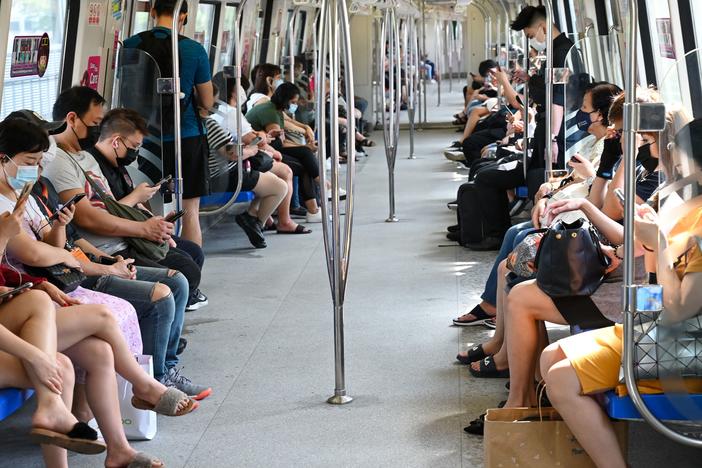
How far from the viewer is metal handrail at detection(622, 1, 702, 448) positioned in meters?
2.89

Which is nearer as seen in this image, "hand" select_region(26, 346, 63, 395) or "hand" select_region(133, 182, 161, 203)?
"hand" select_region(26, 346, 63, 395)

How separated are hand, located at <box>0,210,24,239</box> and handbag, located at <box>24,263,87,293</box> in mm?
424

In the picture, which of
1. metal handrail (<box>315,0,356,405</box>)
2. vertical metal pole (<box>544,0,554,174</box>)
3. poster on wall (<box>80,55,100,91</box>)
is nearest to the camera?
metal handrail (<box>315,0,356,405</box>)

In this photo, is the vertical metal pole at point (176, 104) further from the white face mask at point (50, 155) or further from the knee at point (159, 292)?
the knee at point (159, 292)

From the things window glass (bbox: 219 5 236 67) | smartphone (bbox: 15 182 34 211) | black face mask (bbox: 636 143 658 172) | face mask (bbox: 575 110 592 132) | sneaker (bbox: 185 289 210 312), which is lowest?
sneaker (bbox: 185 289 210 312)

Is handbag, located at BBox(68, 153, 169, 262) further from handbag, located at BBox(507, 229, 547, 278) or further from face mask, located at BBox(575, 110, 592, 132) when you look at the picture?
face mask, located at BBox(575, 110, 592, 132)

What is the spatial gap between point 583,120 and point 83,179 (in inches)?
100

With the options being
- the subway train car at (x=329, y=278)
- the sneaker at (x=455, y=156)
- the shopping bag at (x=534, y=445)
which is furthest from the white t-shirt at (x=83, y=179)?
the sneaker at (x=455, y=156)

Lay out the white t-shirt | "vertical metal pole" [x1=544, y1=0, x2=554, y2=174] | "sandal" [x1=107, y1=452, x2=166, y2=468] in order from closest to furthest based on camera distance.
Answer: "sandal" [x1=107, y1=452, x2=166, y2=468] < the white t-shirt < "vertical metal pole" [x1=544, y1=0, x2=554, y2=174]

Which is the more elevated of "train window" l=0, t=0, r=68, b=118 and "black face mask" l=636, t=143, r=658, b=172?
"train window" l=0, t=0, r=68, b=118

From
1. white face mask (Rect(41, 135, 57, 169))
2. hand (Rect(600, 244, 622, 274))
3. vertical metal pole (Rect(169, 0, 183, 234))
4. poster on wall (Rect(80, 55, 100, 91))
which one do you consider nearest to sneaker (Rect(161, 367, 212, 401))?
white face mask (Rect(41, 135, 57, 169))

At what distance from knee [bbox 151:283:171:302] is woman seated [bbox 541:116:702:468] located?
1.68 meters

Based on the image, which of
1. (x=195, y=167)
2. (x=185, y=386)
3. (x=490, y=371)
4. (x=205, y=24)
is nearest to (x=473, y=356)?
(x=490, y=371)

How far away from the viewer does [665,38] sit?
6.67 metres
